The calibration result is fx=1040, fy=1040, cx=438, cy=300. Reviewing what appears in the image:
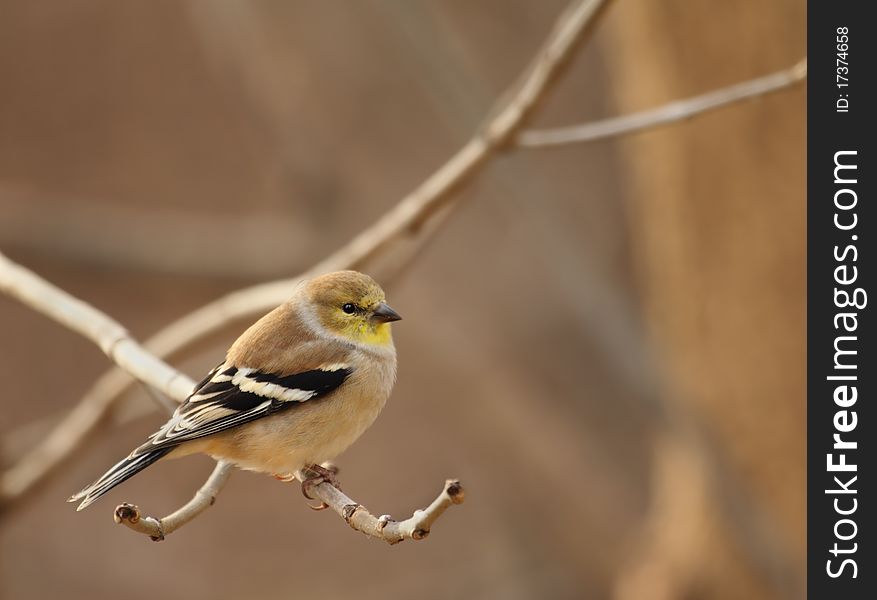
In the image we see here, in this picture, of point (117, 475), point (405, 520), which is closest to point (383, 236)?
point (117, 475)

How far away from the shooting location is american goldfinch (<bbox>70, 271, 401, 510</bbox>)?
3.15 metres

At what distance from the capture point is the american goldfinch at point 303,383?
10.3 feet

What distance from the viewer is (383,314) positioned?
333 cm

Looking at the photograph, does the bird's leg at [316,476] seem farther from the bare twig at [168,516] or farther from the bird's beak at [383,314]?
the bird's beak at [383,314]

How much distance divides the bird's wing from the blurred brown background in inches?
83.9

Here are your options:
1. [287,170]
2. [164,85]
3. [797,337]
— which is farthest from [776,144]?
[164,85]

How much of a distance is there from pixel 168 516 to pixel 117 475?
0.26 m

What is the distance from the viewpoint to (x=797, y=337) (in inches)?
253

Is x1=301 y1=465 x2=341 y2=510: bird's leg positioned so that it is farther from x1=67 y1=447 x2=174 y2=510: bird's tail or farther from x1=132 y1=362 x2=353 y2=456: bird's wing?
x1=67 y1=447 x2=174 y2=510: bird's tail

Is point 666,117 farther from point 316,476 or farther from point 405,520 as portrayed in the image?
point 405,520

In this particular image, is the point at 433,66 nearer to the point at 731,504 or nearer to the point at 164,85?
the point at 731,504

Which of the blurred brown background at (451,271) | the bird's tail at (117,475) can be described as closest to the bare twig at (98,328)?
the bird's tail at (117,475)

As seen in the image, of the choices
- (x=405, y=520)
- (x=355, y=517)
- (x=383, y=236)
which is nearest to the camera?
(x=405, y=520)

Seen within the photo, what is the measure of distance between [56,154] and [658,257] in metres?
6.16
